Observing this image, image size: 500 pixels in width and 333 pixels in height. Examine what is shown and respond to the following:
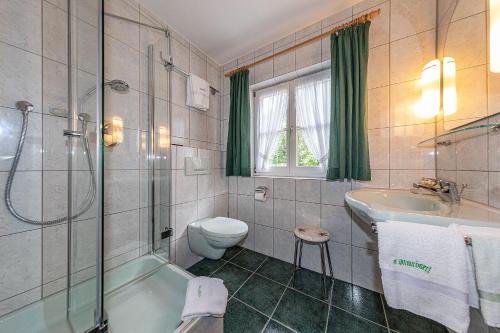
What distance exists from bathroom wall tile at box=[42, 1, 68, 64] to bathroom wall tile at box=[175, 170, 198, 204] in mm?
1076

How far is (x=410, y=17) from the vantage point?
128 centimetres

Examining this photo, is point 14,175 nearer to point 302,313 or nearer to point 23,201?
point 23,201

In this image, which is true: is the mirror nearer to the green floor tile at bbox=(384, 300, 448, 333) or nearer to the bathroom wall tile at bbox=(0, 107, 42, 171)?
the green floor tile at bbox=(384, 300, 448, 333)

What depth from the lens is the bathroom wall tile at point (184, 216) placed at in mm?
1675

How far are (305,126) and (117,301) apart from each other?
2.04 metres

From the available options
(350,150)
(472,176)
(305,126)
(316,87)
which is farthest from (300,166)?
(472,176)

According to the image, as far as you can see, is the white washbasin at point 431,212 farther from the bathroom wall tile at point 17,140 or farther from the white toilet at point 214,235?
the bathroom wall tile at point 17,140

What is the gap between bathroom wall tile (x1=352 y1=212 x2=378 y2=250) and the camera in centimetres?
138

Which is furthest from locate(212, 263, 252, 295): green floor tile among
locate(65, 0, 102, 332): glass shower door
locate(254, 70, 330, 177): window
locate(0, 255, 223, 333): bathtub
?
locate(254, 70, 330, 177): window

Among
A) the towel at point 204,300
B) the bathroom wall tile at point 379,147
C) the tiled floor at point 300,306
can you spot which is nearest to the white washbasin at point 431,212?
the bathroom wall tile at point 379,147

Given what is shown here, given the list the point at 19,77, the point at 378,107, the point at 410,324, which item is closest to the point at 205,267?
the point at 410,324

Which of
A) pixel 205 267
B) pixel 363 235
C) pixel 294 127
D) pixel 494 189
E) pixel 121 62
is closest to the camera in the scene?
pixel 494 189

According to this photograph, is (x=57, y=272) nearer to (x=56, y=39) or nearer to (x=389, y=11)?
(x=56, y=39)

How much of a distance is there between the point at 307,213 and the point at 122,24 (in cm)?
227
